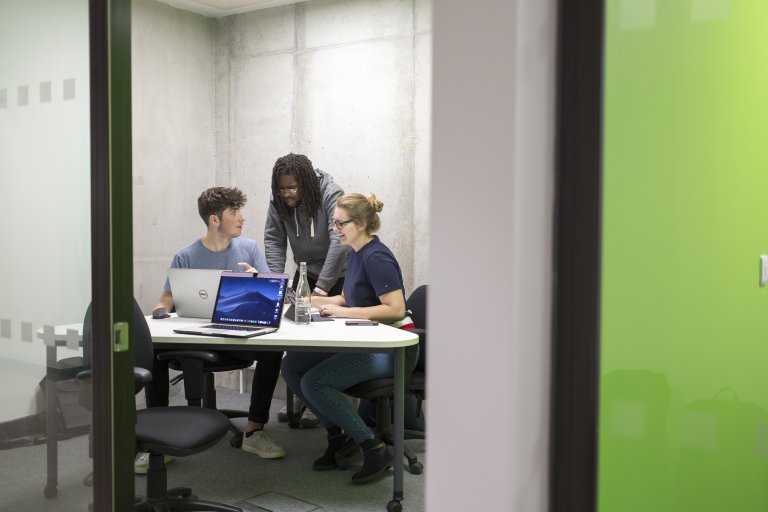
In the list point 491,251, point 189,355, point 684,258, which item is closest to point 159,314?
point 189,355

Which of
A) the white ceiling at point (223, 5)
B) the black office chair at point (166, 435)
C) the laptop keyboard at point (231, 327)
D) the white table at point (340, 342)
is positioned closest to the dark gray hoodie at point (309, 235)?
the laptop keyboard at point (231, 327)

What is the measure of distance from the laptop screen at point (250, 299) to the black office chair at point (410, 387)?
548 mm

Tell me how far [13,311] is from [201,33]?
391 centimetres

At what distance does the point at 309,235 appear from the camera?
15.7ft

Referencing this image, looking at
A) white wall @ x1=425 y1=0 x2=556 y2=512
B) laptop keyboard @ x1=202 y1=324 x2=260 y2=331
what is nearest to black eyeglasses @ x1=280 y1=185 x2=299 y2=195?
laptop keyboard @ x1=202 y1=324 x2=260 y2=331

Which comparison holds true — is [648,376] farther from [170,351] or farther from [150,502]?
[170,351]

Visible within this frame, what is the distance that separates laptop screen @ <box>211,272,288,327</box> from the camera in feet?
11.7

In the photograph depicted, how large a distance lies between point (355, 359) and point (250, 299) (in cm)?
60

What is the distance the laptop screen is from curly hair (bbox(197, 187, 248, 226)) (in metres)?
0.63

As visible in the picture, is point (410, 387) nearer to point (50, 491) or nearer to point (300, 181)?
point (300, 181)

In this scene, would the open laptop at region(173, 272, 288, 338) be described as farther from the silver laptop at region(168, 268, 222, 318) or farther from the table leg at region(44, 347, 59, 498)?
the table leg at region(44, 347, 59, 498)

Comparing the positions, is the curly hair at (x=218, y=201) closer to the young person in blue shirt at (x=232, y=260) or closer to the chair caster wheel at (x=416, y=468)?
the young person in blue shirt at (x=232, y=260)

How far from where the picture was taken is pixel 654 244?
165 cm

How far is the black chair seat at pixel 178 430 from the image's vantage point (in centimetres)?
271
